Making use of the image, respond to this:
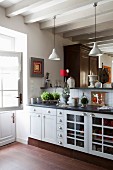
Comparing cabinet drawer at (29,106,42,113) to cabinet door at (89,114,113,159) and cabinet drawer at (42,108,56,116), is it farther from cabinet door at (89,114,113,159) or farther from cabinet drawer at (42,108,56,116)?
cabinet door at (89,114,113,159)

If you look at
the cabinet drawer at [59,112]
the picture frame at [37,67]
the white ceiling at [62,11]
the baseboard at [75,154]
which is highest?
the white ceiling at [62,11]

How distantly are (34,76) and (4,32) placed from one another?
44.0 inches

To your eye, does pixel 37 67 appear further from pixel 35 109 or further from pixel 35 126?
pixel 35 126

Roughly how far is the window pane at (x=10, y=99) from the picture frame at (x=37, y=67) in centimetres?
59

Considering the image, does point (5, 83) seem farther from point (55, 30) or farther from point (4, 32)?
point (55, 30)

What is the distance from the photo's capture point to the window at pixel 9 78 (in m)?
3.61

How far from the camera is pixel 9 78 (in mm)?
3719

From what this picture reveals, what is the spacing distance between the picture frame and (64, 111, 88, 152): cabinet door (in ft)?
4.24

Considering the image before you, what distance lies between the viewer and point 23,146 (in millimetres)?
3715

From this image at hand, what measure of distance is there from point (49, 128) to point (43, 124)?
0.16 metres

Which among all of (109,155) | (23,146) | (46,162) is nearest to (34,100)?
(23,146)

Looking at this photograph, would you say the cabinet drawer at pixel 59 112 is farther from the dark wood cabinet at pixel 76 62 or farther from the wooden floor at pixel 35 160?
the dark wood cabinet at pixel 76 62

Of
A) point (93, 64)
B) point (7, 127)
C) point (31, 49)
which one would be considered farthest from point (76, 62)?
point (7, 127)

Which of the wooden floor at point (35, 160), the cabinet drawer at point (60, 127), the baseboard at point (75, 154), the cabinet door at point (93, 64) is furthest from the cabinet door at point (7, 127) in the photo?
the cabinet door at point (93, 64)
